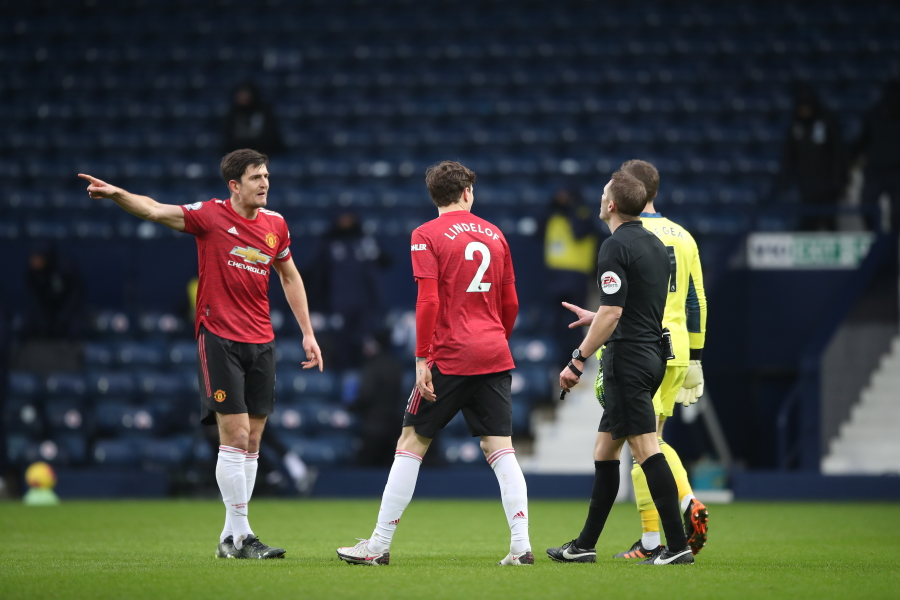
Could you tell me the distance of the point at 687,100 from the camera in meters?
18.3

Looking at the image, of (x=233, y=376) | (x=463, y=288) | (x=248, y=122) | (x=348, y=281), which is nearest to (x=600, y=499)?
(x=463, y=288)

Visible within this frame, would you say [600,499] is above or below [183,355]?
below

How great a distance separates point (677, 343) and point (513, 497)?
1.38 meters

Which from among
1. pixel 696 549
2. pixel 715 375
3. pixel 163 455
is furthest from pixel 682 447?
pixel 696 549

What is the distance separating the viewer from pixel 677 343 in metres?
6.51

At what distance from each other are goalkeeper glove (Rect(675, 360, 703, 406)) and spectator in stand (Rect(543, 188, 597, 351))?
733cm

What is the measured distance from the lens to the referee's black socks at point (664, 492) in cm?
571

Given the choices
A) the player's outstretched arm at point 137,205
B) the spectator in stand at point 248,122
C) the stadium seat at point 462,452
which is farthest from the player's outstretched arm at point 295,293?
the spectator in stand at point 248,122

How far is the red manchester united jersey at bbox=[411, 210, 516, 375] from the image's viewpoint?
5793 mm

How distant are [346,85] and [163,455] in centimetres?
779

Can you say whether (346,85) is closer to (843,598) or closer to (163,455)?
(163,455)

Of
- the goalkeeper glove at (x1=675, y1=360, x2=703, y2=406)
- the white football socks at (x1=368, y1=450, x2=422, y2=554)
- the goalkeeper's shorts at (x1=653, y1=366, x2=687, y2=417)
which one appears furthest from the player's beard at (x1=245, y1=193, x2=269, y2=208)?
the goalkeeper glove at (x1=675, y1=360, x2=703, y2=406)

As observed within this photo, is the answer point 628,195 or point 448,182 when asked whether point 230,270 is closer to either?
point 448,182

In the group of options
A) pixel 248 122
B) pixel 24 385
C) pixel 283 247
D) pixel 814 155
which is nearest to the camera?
pixel 283 247
